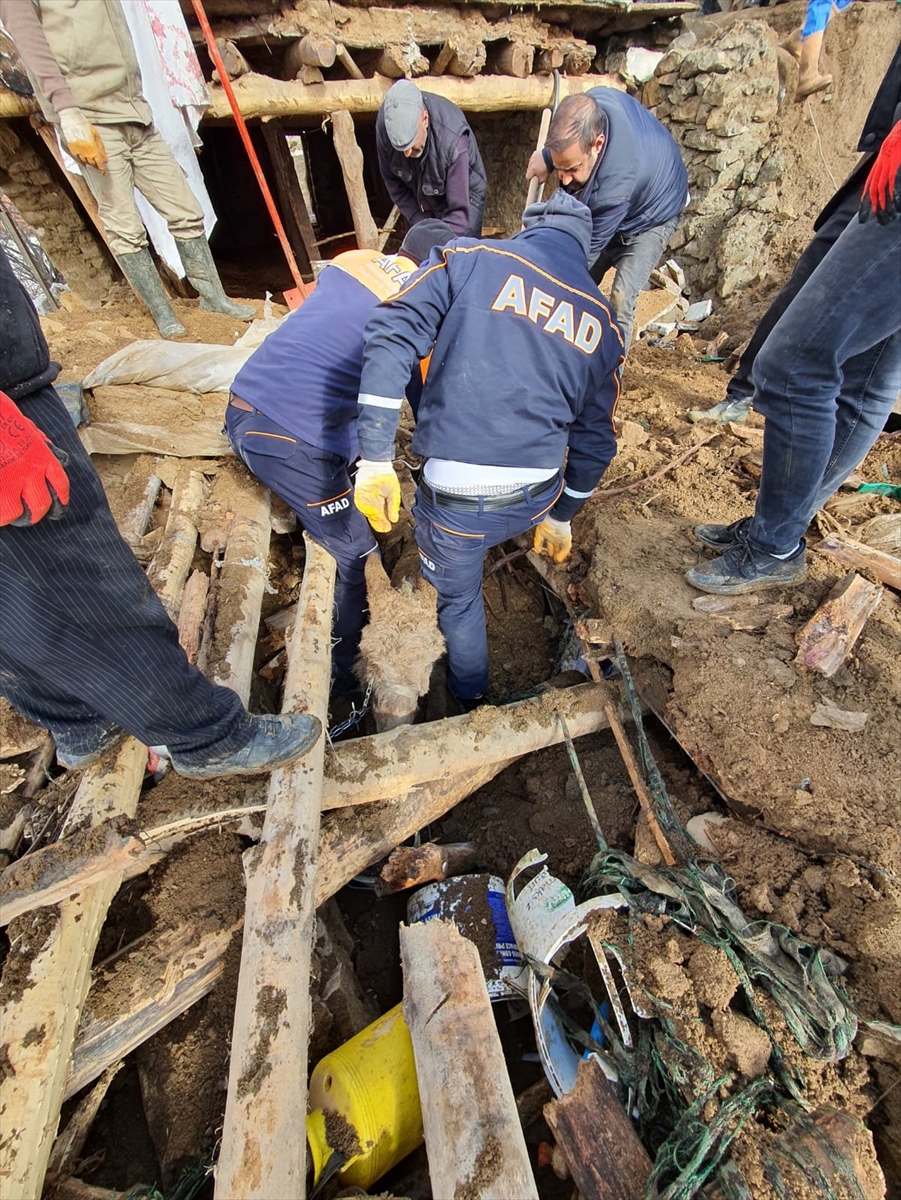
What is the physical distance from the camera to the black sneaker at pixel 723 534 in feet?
8.76

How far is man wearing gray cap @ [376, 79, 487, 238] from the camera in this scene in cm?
391

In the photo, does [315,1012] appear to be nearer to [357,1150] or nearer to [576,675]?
[357,1150]

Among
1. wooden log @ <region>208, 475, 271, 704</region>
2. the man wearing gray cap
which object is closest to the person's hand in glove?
the man wearing gray cap

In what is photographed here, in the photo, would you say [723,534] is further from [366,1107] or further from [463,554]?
[366,1107]

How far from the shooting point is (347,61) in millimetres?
5027

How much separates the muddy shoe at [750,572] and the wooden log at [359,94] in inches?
186

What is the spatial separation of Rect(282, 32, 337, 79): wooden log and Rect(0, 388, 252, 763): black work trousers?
16.9 feet

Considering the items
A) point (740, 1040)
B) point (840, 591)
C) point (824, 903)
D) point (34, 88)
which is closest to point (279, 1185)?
point (740, 1040)

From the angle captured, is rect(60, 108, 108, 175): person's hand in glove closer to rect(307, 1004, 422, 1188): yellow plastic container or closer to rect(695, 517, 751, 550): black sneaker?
rect(695, 517, 751, 550): black sneaker

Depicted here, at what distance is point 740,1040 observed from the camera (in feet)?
4.96

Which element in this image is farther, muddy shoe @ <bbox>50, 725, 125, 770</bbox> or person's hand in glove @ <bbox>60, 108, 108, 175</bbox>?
person's hand in glove @ <bbox>60, 108, 108, 175</bbox>

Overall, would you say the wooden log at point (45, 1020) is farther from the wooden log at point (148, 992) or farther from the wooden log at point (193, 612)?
the wooden log at point (193, 612)

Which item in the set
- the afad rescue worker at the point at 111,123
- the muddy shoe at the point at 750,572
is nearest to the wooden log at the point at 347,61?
the afad rescue worker at the point at 111,123

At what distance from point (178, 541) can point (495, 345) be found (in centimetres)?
178
